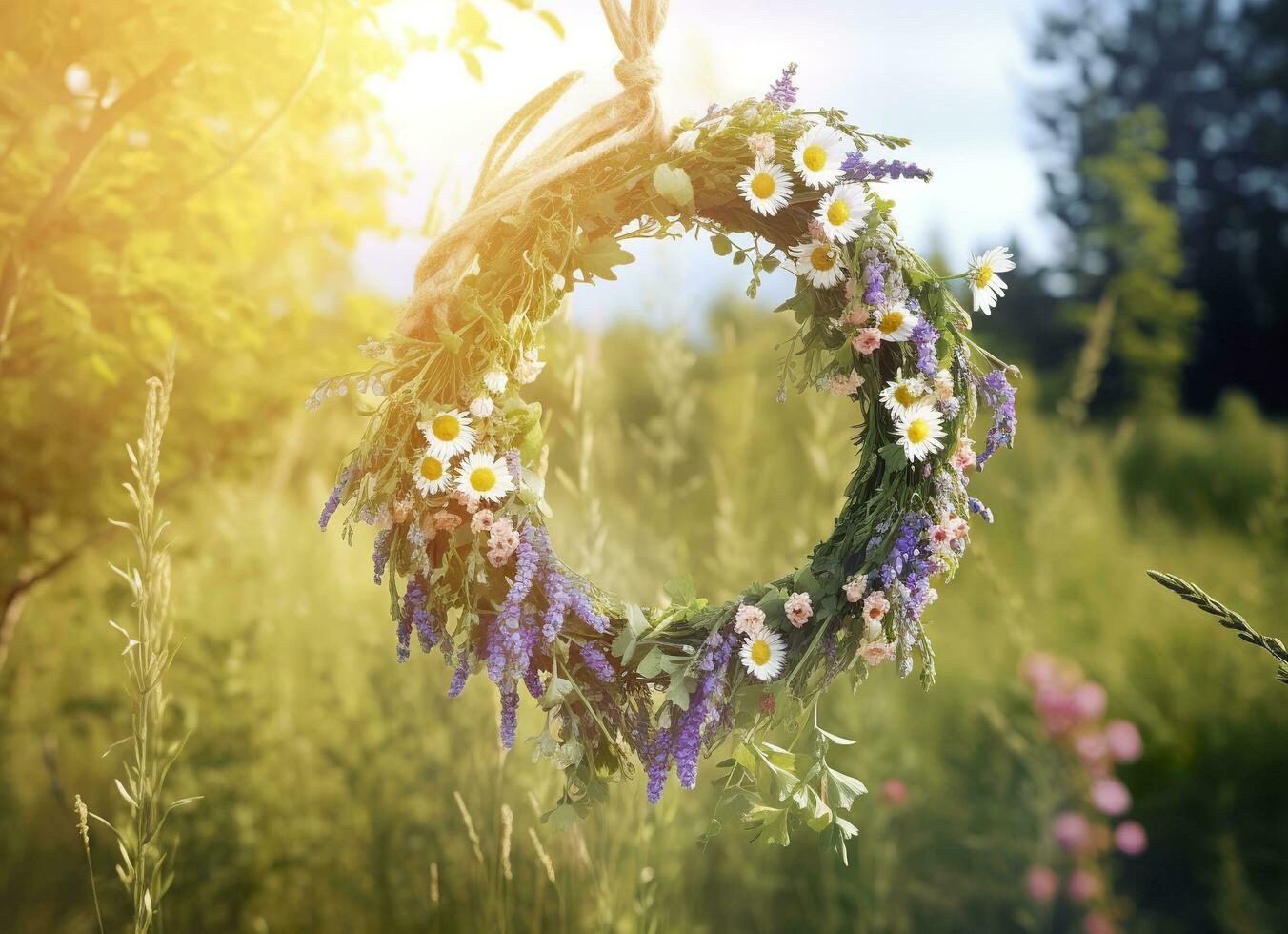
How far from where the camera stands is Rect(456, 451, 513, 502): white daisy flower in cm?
151

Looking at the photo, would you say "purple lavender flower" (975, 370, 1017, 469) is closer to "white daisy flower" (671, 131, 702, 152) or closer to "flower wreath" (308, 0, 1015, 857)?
"flower wreath" (308, 0, 1015, 857)

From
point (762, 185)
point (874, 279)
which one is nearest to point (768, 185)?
point (762, 185)

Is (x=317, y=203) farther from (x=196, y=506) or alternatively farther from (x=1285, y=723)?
(x=1285, y=723)

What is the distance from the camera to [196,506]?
18.0 ft

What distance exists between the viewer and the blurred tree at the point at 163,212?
2389 millimetres

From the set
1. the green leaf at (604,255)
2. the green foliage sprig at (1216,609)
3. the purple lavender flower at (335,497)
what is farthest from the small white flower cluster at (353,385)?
the green foliage sprig at (1216,609)

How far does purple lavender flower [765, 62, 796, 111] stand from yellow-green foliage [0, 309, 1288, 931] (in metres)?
0.89

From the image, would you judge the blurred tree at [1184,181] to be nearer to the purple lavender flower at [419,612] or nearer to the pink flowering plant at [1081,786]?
the pink flowering plant at [1081,786]

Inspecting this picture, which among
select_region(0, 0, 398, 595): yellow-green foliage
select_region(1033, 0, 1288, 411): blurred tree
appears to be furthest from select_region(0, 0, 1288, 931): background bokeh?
select_region(1033, 0, 1288, 411): blurred tree

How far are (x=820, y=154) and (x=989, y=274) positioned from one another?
1.17 ft

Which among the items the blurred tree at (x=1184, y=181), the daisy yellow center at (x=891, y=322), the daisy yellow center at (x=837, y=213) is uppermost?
the blurred tree at (x=1184, y=181)

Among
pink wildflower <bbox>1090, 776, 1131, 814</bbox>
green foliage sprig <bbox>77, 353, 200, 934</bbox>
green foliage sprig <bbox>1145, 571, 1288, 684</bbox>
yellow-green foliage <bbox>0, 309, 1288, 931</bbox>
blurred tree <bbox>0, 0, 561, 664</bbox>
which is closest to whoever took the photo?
green foliage sprig <bbox>1145, 571, 1288, 684</bbox>

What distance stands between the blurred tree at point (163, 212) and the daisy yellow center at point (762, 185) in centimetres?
87

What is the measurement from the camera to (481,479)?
1.52 m
